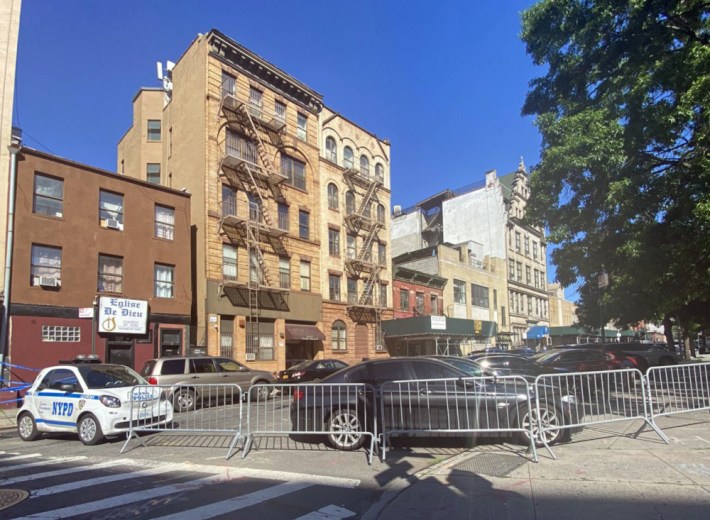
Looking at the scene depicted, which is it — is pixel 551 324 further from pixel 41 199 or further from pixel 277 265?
pixel 41 199

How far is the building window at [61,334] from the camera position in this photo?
19.3 m

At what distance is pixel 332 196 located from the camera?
34.2 meters

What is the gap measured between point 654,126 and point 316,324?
73.1ft

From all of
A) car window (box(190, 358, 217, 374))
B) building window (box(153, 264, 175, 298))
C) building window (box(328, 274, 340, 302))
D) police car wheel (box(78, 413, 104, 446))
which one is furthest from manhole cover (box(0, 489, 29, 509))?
building window (box(328, 274, 340, 302))

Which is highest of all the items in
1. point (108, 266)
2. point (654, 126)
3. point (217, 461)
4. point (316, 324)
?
point (654, 126)

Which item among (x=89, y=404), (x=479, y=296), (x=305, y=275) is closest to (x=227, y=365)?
(x=89, y=404)

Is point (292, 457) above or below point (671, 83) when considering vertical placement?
below

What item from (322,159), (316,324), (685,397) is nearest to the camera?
(685,397)

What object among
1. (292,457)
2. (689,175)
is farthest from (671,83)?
A: (292,457)

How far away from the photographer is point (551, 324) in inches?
2618

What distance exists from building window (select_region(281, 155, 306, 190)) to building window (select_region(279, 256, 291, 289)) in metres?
→ 4.77

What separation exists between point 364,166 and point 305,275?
10.7 meters

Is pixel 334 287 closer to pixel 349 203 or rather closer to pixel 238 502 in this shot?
pixel 349 203

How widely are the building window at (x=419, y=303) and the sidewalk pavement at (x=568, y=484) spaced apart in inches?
1275
